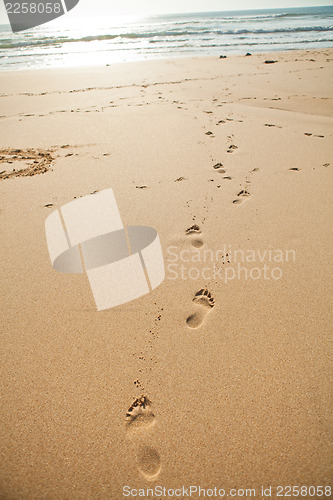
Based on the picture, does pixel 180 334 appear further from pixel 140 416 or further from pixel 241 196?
pixel 241 196

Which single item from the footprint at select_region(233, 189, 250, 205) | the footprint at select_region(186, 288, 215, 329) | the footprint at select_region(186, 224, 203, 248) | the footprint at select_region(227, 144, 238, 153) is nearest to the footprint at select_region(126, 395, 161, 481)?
the footprint at select_region(186, 288, 215, 329)

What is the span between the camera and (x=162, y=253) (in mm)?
1830

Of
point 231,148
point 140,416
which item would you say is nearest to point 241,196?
point 231,148

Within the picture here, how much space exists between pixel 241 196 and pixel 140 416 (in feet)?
6.09

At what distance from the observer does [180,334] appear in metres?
1.39

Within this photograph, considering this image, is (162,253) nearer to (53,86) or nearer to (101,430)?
(101,430)

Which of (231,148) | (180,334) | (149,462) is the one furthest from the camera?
(231,148)

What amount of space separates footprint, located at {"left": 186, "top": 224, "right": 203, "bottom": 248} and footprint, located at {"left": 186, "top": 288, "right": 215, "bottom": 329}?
41 centimetres

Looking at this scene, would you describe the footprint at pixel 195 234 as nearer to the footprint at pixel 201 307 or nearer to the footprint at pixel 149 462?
the footprint at pixel 201 307

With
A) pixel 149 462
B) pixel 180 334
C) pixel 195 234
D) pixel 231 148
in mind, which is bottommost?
pixel 149 462

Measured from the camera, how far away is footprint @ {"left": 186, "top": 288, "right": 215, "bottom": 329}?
1.44 metres

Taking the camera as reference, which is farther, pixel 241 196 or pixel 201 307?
pixel 241 196

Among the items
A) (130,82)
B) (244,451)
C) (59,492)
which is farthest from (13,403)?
(130,82)

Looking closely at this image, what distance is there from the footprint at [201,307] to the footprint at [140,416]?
Result: 43 cm
